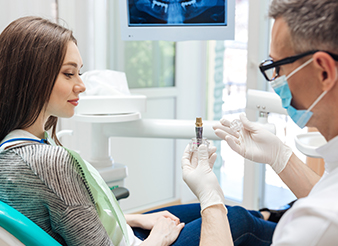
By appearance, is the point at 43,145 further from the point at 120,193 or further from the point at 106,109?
the point at 106,109

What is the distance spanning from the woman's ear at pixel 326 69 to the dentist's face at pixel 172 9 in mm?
1070

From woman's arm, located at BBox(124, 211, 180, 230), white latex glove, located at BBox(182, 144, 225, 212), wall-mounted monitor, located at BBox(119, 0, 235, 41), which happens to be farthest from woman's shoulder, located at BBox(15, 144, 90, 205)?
wall-mounted monitor, located at BBox(119, 0, 235, 41)

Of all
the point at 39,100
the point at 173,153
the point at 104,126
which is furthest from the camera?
the point at 173,153

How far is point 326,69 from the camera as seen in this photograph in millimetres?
768

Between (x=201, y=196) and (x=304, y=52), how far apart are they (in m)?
0.54

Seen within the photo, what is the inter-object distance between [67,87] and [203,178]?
1.64 ft

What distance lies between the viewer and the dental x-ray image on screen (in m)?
1.75

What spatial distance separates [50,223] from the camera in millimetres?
1024

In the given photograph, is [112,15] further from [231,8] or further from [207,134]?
[207,134]

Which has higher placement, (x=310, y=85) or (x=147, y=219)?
(x=310, y=85)

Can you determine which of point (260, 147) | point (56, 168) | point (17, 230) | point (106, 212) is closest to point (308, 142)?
point (260, 147)

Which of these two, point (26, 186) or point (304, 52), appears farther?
point (26, 186)

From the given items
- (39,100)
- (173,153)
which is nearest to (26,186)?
(39,100)

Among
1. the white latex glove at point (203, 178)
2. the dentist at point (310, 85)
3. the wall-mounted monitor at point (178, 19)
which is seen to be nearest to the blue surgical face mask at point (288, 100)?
the dentist at point (310, 85)
